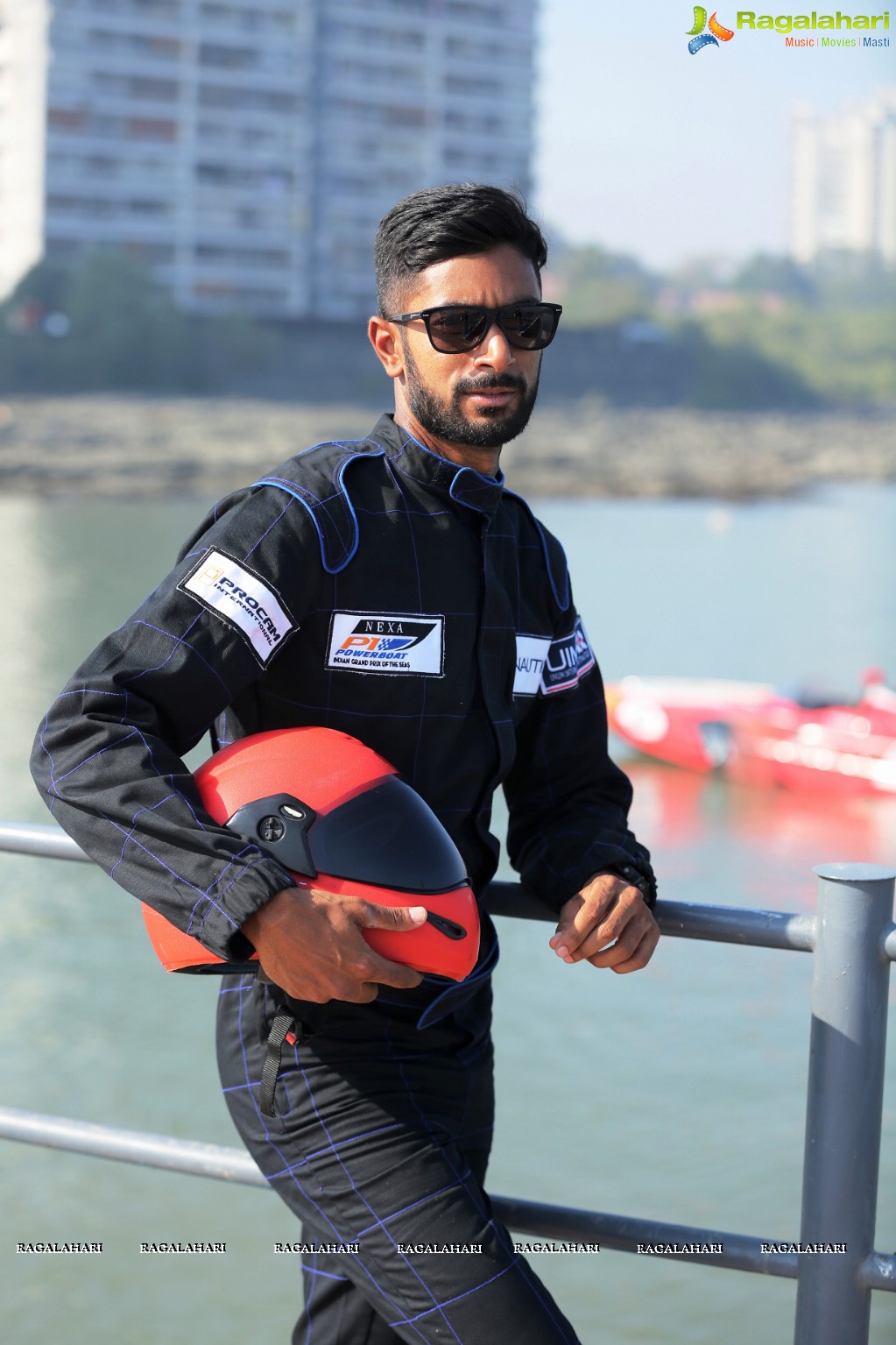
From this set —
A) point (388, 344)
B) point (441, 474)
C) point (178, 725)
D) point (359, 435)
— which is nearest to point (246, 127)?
point (359, 435)

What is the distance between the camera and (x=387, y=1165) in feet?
4.46

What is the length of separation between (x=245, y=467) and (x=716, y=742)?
25.3 metres

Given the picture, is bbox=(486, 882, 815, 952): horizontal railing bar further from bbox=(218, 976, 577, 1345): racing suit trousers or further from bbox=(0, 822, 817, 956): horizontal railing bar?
bbox=(218, 976, 577, 1345): racing suit trousers

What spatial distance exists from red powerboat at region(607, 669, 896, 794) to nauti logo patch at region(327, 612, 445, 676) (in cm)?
1268

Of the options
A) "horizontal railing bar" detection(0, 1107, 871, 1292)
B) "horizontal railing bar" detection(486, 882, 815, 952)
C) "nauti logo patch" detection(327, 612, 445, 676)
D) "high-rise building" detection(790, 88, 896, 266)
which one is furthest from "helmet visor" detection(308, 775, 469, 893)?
"high-rise building" detection(790, 88, 896, 266)

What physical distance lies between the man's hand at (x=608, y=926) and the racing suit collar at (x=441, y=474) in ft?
1.27

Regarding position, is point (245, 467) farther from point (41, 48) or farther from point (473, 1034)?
point (473, 1034)

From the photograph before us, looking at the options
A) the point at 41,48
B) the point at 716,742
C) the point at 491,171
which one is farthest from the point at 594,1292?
the point at 491,171

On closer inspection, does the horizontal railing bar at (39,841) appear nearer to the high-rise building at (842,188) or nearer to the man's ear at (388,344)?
the man's ear at (388,344)

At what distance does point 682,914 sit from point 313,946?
1.29 feet

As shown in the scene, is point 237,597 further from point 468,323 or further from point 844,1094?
point 844,1094

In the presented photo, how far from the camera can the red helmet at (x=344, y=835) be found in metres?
1.32

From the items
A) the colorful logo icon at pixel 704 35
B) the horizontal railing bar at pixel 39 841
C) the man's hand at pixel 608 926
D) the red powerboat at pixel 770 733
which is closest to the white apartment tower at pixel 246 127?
the red powerboat at pixel 770 733

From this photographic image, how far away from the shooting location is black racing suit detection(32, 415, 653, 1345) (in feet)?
4.22
